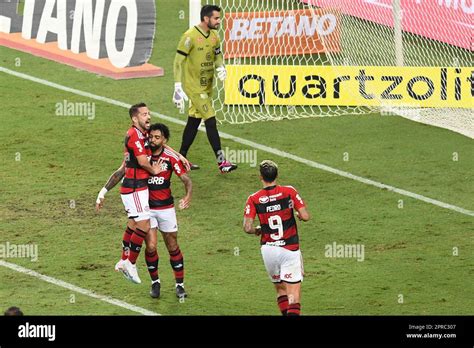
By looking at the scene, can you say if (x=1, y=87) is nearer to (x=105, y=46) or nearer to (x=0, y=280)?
(x=105, y=46)

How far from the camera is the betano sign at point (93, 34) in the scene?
25297mm

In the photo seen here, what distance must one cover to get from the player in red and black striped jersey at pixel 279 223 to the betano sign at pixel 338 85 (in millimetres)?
9322

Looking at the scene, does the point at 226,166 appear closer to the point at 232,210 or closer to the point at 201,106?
the point at 201,106

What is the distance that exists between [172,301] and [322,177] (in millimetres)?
5286

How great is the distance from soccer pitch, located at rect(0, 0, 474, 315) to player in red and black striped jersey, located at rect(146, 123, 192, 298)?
1.16 ft

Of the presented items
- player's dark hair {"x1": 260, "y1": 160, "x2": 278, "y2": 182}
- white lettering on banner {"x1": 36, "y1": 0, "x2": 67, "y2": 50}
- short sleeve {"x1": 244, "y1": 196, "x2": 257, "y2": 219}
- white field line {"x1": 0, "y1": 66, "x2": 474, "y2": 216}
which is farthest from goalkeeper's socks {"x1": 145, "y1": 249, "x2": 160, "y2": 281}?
white lettering on banner {"x1": 36, "y1": 0, "x2": 67, "y2": 50}

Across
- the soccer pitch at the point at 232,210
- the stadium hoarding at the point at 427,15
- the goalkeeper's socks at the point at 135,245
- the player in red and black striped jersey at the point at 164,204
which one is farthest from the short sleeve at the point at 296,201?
the stadium hoarding at the point at 427,15

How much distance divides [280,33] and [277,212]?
1196cm

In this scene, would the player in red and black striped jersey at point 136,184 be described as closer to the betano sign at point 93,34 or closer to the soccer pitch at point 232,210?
the soccer pitch at point 232,210

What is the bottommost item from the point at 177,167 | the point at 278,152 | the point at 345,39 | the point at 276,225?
the point at 276,225

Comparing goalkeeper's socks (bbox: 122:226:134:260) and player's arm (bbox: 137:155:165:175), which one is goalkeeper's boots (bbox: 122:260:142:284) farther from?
player's arm (bbox: 137:155:165:175)

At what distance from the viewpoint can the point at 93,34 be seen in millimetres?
25547

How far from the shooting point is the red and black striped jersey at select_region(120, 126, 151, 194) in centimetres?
1569

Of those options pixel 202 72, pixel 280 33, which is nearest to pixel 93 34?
pixel 280 33
